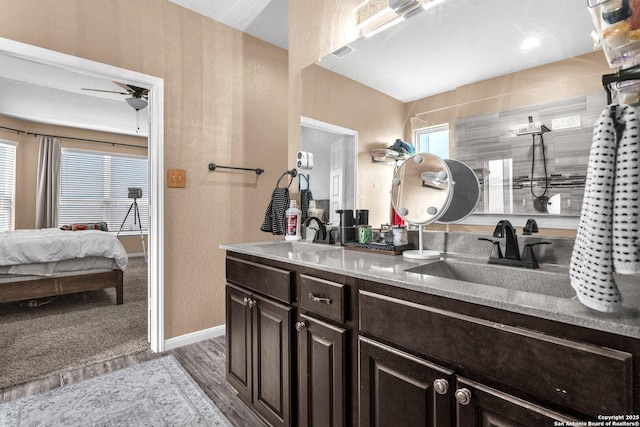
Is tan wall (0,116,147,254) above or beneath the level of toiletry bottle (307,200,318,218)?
above

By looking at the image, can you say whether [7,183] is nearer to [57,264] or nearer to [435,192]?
[57,264]

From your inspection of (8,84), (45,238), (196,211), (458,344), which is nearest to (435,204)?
(458,344)

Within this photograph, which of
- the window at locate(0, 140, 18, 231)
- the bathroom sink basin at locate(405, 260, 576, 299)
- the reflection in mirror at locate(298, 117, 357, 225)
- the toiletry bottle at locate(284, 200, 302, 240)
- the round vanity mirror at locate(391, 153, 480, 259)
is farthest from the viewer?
the window at locate(0, 140, 18, 231)

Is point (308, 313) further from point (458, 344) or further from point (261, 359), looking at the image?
point (458, 344)

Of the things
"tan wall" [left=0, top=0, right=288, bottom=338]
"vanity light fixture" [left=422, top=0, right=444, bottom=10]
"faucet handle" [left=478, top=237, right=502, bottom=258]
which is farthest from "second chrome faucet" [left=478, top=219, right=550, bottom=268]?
"tan wall" [left=0, top=0, right=288, bottom=338]

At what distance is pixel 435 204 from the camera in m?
1.31

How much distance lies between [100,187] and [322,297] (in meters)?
6.69

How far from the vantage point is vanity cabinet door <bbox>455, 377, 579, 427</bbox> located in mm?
676

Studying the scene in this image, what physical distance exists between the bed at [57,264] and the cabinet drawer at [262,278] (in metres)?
2.53

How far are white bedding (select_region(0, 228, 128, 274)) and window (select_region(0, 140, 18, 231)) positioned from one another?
219 centimetres

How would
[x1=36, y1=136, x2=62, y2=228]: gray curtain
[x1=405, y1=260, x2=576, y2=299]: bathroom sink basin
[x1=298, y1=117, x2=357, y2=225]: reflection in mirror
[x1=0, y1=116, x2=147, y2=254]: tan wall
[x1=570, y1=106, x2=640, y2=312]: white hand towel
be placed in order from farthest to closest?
[x1=36, y1=136, x2=62, y2=228]: gray curtain < [x1=0, y1=116, x2=147, y2=254]: tan wall < [x1=298, y1=117, x2=357, y2=225]: reflection in mirror < [x1=405, y1=260, x2=576, y2=299]: bathroom sink basin < [x1=570, y1=106, x2=640, y2=312]: white hand towel

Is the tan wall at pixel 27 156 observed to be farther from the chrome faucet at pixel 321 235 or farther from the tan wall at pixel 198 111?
the chrome faucet at pixel 321 235

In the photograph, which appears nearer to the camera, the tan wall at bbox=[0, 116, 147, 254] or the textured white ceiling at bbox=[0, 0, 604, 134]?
the textured white ceiling at bbox=[0, 0, 604, 134]

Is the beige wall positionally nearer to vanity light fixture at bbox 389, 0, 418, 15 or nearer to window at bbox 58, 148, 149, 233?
vanity light fixture at bbox 389, 0, 418, 15
